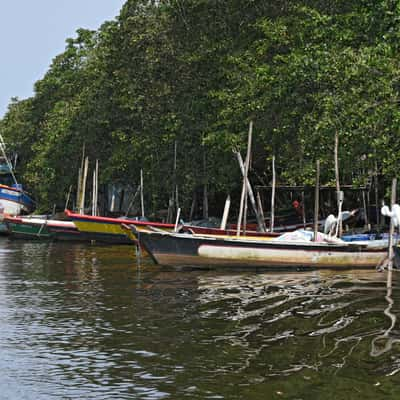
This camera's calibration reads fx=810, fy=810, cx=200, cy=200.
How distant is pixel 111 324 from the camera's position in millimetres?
15188

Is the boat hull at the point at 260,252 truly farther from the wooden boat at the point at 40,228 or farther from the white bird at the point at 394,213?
the wooden boat at the point at 40,228

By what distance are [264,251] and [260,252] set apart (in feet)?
0.40

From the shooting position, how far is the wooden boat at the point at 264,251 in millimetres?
23438

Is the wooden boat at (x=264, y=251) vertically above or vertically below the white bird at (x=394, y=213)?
below

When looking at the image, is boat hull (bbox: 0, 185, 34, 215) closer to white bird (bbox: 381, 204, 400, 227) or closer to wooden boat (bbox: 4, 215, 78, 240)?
wooden boat (bbox: 4, 215, 78, 240)

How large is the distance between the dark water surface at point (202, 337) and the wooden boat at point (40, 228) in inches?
731

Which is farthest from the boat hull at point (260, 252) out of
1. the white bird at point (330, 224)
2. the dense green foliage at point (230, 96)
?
the dense green foliage at point (230, 96)

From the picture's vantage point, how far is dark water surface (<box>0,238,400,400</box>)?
34.8 feet

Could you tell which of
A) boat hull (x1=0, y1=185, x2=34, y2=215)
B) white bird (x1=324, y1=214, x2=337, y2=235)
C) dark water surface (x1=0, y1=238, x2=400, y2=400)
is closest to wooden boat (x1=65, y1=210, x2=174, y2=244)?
white bird (x1=324, y1=214, x2=337, y2=235)

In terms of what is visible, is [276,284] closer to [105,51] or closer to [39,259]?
[39,259]

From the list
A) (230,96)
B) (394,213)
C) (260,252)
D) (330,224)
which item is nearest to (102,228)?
(230,96)

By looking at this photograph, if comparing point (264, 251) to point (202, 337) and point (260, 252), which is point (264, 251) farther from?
point (202, 337)

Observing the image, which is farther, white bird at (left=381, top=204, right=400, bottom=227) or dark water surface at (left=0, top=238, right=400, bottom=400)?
white bird at (left=381, top=204, right=400, bottom=227)

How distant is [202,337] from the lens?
13.7 meters
